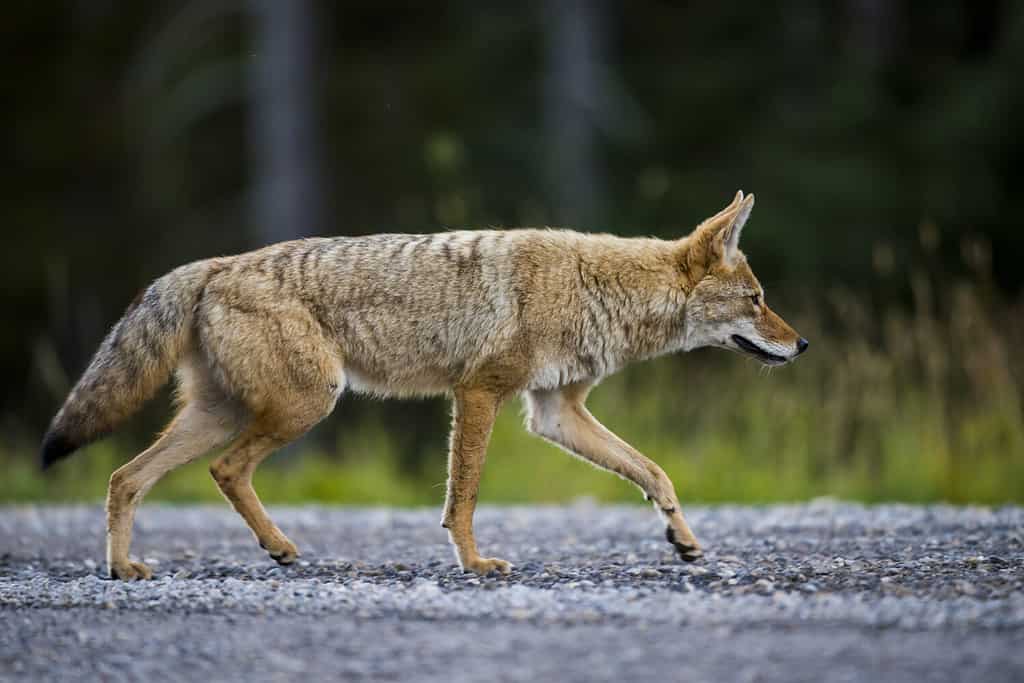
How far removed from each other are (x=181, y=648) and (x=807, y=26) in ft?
58.4

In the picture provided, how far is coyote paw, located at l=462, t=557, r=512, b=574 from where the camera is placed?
19.0 feet

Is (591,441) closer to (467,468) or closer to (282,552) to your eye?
(467,468)

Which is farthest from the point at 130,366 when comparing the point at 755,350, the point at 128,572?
the point at 755,350

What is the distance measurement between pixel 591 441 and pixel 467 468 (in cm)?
78

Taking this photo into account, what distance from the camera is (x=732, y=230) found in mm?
6816

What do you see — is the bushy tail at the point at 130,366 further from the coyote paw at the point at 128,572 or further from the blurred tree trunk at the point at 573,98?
the blurred tree trunk at the point at 573,98

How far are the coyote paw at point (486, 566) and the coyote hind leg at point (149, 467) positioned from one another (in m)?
1.41

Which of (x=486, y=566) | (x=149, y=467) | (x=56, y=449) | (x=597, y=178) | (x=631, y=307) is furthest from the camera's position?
(x=597, y=178)

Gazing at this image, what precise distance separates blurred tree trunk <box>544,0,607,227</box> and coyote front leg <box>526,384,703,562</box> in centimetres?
1112

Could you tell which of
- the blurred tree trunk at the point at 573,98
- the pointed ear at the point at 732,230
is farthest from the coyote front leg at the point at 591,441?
the blurred tree trunk at the point at 573,98

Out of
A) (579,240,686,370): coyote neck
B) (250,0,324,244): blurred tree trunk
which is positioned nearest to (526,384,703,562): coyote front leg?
(579,240,686,370): coyote neck

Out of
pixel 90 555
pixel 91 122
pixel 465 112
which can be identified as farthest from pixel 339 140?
pixel 90 555

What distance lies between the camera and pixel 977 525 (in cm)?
705

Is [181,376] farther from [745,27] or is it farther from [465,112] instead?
[745,27]
